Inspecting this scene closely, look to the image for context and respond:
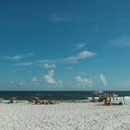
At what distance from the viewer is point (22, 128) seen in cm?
1496

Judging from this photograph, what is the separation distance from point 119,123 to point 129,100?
21152 mm

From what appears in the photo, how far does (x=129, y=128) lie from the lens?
14375mm

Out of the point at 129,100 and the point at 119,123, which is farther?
the point at 129,100

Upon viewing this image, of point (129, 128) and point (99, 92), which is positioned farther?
point (99, 92)

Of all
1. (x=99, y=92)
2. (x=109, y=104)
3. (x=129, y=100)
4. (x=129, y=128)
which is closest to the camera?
(x=129, y=128)

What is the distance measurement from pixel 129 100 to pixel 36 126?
23122 mm

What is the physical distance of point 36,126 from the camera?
15.5 m

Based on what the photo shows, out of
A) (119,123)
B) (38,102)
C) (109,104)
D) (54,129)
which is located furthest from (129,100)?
(54,129)

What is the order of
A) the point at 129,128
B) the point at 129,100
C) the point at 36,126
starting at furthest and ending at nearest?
the point at 129,100
the point at 36,126
the point at 129,128

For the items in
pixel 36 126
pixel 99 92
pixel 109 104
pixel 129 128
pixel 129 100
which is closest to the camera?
pixel 129 128

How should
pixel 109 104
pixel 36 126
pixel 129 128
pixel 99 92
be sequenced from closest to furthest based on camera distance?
pixel 129 128 < pixel 36 126 < pixel 109 104 < pixel 99 92

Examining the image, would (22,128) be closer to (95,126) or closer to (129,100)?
(95,126)

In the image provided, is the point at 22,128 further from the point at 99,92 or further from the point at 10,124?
the point at 99,92

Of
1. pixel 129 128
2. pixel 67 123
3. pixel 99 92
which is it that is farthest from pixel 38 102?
pixel 129 128
